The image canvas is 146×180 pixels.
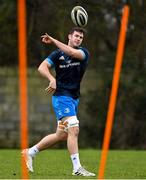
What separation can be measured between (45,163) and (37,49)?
38.4 feet

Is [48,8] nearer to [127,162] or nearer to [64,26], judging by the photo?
[64,26]

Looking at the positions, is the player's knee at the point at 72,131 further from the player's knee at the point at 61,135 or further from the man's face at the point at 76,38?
the man's face at the point at 76,38

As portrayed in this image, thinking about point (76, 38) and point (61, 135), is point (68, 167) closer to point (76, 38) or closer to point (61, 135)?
point (61, 135)

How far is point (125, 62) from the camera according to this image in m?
24.2

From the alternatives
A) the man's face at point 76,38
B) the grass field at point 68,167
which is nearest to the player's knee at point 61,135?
the grass field at point 68,167

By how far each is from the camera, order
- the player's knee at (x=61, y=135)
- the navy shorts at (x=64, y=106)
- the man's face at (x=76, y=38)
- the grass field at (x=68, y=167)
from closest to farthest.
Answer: the grass field at (x=68, y=167)
the man's face at (x=76, y=38)
the navy shorts at (x=64, y=106)
the player's knee at (x=61, y=135)

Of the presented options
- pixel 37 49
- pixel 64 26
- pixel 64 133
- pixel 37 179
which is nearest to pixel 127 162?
pixel 64 133

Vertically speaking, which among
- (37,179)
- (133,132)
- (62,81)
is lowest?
(133,132)

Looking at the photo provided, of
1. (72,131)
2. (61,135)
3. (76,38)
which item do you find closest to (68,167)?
(61,135)

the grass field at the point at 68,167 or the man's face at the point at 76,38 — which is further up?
the man's face at the point at 76,38

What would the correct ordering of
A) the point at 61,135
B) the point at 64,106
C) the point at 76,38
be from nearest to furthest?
the point at 76,38 → the point at 64,106 → the point at 61,135

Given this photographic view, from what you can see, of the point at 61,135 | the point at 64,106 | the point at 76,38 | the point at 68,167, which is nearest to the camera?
the point at 76,38

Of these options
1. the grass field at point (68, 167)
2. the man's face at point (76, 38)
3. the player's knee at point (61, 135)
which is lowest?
the grass field at point (68, 167)

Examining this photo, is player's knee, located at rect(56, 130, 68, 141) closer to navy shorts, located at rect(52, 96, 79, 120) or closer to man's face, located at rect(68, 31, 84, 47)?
navy shorts, located at rect(52, 96, 79, 120)
